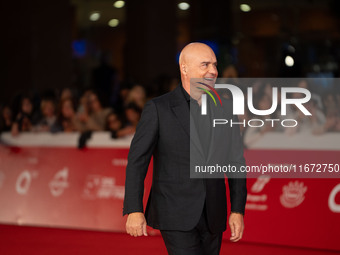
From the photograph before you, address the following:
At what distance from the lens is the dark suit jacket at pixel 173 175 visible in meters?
4.16

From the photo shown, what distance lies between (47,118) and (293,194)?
4.64 m

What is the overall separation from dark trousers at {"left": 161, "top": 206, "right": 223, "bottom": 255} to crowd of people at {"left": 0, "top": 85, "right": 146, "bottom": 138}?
18.7 ft

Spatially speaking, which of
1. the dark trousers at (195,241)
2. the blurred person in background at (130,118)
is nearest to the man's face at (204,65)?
the dark trousers at (195,241)

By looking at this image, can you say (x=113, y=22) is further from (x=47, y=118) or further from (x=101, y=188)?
(x=101, y=188)

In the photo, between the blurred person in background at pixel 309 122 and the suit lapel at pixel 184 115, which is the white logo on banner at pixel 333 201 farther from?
the suit lapel at pixel 184 115

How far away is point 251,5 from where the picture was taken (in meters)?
17.5

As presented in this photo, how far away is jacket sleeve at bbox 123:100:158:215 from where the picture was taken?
13.6 ft

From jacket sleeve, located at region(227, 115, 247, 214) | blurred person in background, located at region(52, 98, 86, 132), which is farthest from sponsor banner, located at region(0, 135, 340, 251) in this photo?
jacket sleeve, located at region(227, 115, 247, 214)

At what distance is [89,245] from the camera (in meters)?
8.56

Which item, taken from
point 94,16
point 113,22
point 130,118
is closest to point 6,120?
point 130,118

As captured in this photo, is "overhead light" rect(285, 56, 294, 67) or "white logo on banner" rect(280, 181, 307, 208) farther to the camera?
"overhead light" rect(285, 56, 294, 67)

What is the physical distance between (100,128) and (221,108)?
6299 mm

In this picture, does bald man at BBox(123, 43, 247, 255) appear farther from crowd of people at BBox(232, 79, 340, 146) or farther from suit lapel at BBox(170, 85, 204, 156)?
crowd of people at BBox(232, 79, 340, 146)

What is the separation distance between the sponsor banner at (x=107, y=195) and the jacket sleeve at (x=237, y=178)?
367 centimetres
